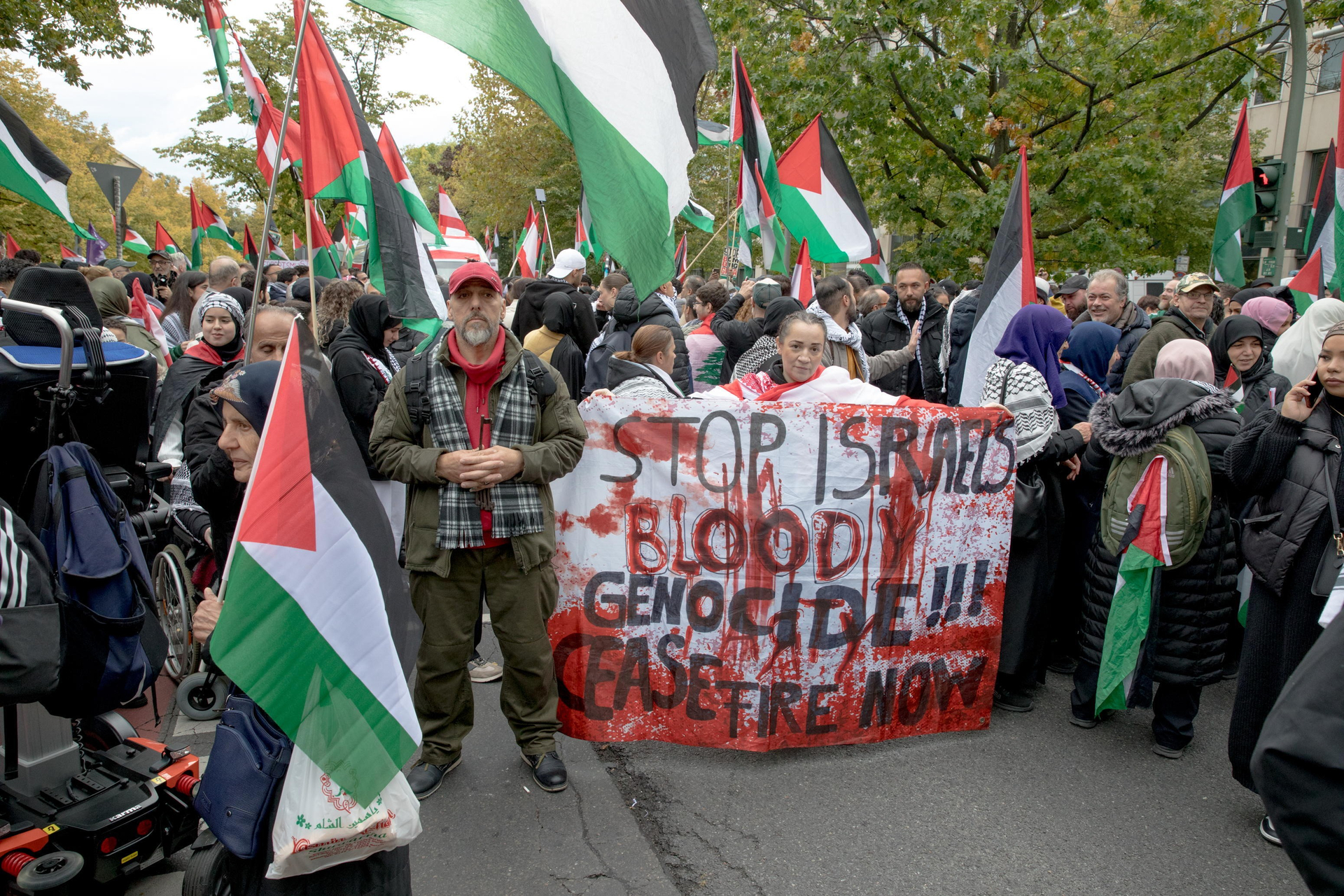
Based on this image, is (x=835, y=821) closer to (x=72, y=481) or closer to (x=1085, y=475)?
(x=1085, y=475)

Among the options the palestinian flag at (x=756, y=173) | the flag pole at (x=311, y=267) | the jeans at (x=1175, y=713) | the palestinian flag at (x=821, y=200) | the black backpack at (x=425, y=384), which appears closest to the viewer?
the flag pole at (x=311, y=267)

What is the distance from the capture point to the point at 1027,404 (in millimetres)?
4434

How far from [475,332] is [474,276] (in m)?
0.21

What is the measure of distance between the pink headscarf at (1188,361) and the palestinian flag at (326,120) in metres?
3.80

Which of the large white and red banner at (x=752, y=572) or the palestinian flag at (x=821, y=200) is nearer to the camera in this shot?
the large white and red banner at (x=752, y=572)

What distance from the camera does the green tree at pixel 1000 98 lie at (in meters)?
12.5

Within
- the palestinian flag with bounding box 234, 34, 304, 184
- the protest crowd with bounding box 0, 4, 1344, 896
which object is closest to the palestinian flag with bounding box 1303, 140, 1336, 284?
the protest crowd with bounding box 0, 4, 1344, 896

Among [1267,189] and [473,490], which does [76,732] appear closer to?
[473,490]

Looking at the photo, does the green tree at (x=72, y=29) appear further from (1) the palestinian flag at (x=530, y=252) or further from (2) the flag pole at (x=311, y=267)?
(2) the flag pole at (x=311, y=267)

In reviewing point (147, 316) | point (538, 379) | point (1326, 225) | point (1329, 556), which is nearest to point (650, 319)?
point (538, 379)

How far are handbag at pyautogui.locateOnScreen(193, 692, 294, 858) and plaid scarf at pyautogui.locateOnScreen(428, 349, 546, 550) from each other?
1.30m

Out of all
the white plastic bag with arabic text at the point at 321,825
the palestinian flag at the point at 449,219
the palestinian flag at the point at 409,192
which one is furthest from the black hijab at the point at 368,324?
the palestinian flag at the point at 449,219

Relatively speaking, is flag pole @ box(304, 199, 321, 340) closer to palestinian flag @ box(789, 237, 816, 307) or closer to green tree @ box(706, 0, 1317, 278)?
palestinian flag @ box(789, 237, 816, 307)

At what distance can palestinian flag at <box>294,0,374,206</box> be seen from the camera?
14.4 ft
